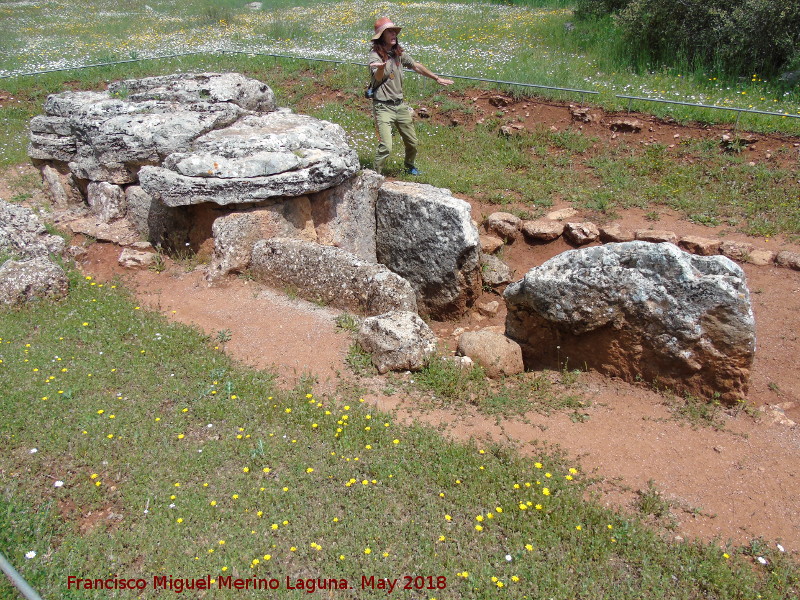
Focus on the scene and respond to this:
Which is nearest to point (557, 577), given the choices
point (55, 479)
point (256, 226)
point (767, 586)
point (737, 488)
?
point (767, 586)

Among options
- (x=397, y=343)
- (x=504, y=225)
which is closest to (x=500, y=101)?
(x=504, y=225)

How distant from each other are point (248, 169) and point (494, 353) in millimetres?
4224

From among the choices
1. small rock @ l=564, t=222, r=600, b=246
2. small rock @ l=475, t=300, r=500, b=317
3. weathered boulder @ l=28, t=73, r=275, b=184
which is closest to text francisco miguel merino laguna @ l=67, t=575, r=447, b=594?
small rock @ l=475, t=300, r=500, b=317

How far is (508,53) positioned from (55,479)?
52.2ft

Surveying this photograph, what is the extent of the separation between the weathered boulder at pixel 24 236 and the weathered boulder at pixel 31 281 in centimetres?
91

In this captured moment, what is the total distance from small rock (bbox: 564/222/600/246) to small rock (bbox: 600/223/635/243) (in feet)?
0.30

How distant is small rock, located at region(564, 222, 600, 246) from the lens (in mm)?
10062

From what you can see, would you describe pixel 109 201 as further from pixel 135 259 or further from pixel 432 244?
pixel 432 244

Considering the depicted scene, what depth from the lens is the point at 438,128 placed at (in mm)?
14234

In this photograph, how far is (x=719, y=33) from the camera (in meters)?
14.3

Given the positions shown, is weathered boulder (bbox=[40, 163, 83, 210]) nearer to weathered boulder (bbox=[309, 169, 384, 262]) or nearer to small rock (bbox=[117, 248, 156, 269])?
small rock (bbox=[117, 248, 156, 269])

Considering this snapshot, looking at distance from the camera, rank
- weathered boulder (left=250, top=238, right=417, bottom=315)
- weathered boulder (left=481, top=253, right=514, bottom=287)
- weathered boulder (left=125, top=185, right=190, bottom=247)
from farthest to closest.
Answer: weathered boulder (left=125, top=185, right=190, bottom=247) < weathered boulder (left=481, top=253, right=514, bottom=287) < weathered boulder (left=250, top=238, right=417, bottom=315)

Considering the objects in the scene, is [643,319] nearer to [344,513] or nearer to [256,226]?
[344,513]

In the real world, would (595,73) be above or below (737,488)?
above
